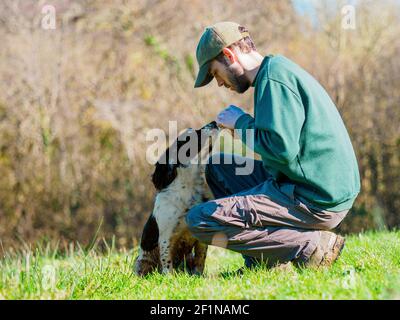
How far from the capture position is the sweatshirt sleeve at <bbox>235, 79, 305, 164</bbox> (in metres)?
3.68

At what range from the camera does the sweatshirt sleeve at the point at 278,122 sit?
12.1 feet

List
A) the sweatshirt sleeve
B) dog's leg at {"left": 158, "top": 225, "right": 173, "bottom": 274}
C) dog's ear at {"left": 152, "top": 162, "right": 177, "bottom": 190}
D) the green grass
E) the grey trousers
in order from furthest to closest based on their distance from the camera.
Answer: dog's ear at {"left": 152, "top": 162, "right": 177, "bottom": 190} < dog's leg at {"left": 158, "top": 225, "right": 173, "bottom": 274} < the grey trousers < the sweatshirt sleeve < the green grass

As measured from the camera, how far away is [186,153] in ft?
15.9

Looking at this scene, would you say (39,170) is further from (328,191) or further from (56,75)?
(328,191)

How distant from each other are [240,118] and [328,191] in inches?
29.4

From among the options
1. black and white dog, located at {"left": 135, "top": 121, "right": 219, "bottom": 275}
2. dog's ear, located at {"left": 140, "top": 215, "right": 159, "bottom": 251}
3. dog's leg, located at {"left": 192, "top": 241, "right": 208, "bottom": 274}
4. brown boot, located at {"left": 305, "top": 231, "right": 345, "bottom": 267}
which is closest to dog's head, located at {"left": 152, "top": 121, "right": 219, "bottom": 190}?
black and white dog, located at {"left": 135, "top": 121, "right": 219, "bottom": 275}

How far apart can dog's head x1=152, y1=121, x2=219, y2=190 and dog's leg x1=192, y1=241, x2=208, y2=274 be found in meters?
0.55

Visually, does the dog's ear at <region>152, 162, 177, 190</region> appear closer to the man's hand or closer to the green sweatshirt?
the man's hand

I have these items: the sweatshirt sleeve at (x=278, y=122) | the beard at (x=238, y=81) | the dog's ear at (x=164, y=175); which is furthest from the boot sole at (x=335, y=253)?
the dog's ear at (x=164, y=175)

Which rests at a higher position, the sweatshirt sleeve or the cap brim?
the cap brim

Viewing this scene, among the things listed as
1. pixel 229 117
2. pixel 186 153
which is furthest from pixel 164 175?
pixel 229 117

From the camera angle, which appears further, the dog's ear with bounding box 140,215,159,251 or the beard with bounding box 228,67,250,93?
the dog's ear with bounding box 140,215,159,251
